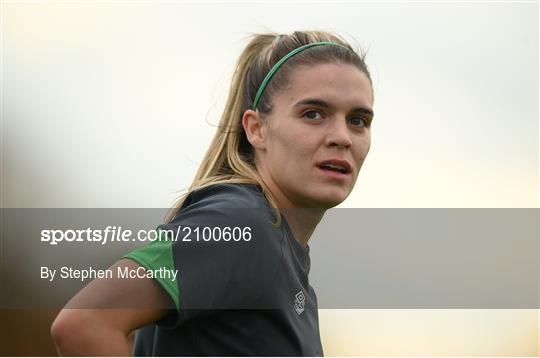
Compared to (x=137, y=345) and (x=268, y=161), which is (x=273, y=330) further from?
(x=268, y=161)

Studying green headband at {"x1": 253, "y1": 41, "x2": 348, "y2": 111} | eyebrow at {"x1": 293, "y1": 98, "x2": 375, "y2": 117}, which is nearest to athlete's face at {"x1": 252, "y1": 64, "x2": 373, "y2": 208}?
eyebrow at {"x1": 293, "y1": 98, "x2": 375, "y2": 117}

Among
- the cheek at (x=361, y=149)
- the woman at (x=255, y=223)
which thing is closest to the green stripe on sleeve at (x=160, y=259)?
the woman at (x=255, y=223)

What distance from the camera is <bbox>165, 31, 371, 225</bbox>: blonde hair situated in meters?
2.65

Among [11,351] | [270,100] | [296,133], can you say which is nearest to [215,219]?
[296,133]

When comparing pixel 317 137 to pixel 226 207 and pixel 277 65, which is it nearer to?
pixel 277 65

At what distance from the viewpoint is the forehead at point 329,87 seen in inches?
101

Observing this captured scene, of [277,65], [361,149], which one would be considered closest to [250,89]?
[277,65]

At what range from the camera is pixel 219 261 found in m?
2.01

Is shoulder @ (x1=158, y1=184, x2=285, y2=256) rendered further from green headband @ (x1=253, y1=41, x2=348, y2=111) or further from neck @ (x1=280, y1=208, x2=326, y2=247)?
green headband @ (x1=253, y1=41, x2=348, y2=111)

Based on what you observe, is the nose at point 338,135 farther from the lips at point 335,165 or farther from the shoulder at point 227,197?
the shoulder at point 227,197

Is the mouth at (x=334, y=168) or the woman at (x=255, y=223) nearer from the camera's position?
the woman at (x=255, y=223)

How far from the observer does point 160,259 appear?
76.4 inches

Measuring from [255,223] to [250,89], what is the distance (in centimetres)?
91

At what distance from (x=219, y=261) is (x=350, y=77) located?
99 centimetres
